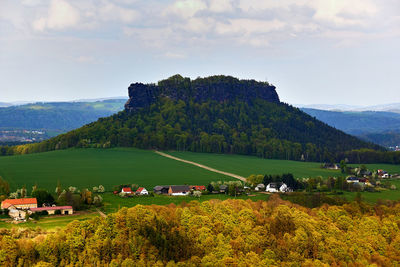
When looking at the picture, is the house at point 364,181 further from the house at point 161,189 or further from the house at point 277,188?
the house at point 161,189

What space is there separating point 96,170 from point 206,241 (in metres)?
81.5

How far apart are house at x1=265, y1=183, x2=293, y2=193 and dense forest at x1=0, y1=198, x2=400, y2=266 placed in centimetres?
3950

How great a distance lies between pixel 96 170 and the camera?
12900 centimetres

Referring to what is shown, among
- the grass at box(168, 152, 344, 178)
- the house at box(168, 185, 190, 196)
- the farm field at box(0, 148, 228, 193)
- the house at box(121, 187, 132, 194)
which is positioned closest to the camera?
the house at box(121, 187, 132, 194)

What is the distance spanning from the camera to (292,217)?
6338 cm

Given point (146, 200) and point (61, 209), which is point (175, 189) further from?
point (61, 209)

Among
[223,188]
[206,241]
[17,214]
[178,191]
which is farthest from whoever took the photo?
[223,188]

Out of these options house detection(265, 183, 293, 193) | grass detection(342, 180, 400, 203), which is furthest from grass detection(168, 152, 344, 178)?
grass detection(342, 180, 400, 203)

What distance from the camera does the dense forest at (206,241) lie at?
166 ft

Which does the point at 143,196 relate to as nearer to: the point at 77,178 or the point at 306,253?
the point at 77,178

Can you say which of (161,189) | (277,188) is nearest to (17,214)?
(161,189)

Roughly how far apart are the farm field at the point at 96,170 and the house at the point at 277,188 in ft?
59.6

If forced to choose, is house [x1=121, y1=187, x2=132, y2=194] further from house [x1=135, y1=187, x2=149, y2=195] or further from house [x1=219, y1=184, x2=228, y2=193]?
house [x1=219, y1=184, x2=228, y2=193]

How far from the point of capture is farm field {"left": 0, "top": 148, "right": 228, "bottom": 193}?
109 meters
